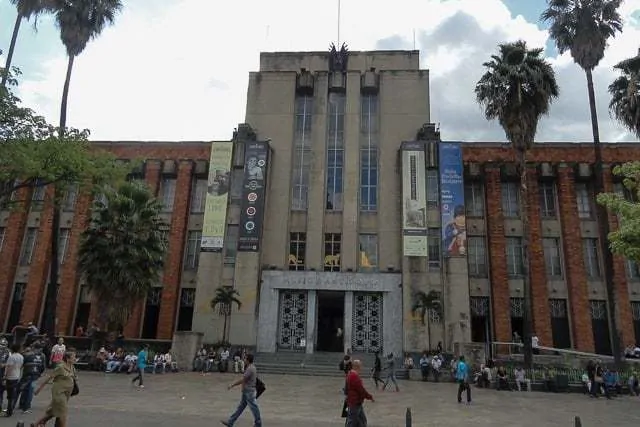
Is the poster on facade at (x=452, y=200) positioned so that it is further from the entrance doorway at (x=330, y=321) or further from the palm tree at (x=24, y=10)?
the palm tree at (x=24, y=10)

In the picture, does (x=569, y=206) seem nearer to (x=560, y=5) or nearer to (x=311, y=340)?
(x=560, y=5)

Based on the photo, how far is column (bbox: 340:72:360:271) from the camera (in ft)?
101

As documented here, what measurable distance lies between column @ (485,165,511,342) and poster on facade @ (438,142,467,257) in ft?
10.2

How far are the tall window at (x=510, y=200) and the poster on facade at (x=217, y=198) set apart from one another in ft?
61.3

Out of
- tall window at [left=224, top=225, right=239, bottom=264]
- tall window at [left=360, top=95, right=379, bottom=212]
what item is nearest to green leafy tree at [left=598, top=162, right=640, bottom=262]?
tall window at [left=360, top=95, right=379, bottom=212]

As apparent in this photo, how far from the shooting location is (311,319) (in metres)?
29.5

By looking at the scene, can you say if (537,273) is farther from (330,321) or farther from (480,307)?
(330,321)

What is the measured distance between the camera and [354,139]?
109 feet

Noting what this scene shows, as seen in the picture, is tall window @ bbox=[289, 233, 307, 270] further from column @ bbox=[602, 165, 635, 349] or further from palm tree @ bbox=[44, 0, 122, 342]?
column @ bbox=[602, 165, 635, 349]

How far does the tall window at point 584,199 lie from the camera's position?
33125 millimetres

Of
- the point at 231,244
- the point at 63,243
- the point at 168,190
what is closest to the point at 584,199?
the point at 231,244

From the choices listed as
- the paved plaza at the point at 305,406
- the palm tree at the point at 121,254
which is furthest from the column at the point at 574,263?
the palm tree at the point at 121,254

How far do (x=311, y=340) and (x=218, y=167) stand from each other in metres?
12.5

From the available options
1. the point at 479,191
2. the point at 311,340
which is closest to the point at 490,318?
the point at 479,191
